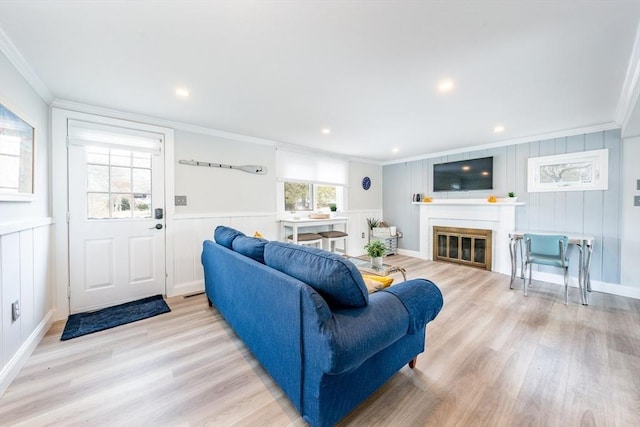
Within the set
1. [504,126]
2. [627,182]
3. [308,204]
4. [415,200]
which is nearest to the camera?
[627,182]

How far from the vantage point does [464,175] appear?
4.61 metres

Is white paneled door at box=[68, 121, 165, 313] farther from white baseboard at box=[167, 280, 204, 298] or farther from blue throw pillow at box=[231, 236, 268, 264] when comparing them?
blue throw pillow at box=[231, 236, 268, 264]

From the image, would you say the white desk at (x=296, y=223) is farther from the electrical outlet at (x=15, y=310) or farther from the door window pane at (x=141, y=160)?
the electrical outlet at (x=15, y=310)

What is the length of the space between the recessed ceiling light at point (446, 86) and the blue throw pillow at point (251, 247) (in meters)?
2.02

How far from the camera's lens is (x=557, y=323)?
8.04 ft

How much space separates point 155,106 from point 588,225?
5.62 meters

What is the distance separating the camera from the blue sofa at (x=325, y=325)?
3.73 ft

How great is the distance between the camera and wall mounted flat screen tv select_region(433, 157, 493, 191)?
14.2 ft

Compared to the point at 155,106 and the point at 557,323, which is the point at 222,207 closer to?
the point at 155,106

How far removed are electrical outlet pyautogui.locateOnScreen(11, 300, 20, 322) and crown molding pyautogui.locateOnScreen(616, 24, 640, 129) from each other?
4.46m

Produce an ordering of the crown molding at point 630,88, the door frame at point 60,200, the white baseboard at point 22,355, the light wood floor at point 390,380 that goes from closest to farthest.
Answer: the light wood floor at point 390,380 < the white baseboard at point 22,355 < the crown molding at point 630,88 < the door frame at point 60,200

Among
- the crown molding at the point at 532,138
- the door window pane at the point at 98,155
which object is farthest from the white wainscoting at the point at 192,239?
the crown molding at the point at 532,138

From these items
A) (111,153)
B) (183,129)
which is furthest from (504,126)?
(111,153)

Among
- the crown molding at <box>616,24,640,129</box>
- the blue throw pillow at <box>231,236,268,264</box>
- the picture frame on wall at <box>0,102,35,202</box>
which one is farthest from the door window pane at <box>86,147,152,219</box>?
the crown molding at <box>616,24,640,129</box>
